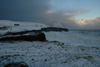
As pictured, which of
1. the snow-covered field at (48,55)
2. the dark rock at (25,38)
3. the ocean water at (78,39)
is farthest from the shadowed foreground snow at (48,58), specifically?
the ocean water at (78,39)

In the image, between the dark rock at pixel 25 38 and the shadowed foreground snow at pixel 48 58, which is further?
the dark rock at pixel 25 38

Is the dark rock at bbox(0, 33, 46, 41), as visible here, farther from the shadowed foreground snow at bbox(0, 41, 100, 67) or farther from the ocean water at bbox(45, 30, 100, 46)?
the ocean water at bbox(45, 30, 100, 46)

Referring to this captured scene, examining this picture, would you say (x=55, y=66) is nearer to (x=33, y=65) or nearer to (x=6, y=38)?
(x=33, y=65)

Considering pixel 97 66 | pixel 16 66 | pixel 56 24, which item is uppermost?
pixel 56 24

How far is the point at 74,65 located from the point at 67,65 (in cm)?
35

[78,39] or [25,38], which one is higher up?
→ [25,38]

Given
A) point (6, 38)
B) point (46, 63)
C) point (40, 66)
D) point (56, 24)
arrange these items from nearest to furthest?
point (40, 66) → point (46, 63) → point (6, 38) → point (56, 24)

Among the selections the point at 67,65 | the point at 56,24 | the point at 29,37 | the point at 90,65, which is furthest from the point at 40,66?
the point at 56,24

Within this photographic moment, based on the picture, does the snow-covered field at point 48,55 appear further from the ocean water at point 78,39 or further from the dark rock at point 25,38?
the ocean water at point 78,39

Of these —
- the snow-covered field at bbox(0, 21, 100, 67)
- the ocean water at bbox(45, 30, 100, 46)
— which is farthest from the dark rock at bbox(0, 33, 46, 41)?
the ocean water at bbox(45, 30, 100, 46)

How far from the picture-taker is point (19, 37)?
29.5 feet

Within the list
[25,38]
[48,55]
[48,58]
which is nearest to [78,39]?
[25,38]

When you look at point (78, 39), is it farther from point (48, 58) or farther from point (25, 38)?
point (48, 58)

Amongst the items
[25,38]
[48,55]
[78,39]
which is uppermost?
[25,38]
